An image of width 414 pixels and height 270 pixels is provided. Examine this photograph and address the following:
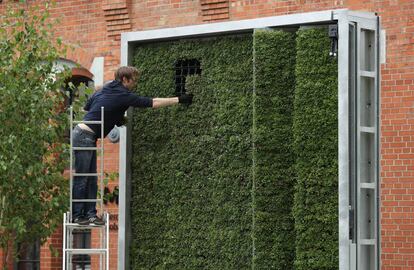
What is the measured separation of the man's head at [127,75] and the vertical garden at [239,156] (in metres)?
0.23

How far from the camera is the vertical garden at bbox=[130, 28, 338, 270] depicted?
1059 cm

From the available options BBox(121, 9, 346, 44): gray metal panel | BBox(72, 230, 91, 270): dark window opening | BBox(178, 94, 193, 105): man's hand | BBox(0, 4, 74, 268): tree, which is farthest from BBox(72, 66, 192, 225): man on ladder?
BBox(72, 230, 91, 270): dark window opening

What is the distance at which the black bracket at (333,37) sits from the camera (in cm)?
1034

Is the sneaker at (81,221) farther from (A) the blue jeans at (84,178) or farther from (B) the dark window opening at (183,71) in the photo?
(B) the dark window opening at (183,71)

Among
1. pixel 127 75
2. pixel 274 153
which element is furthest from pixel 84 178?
pixel 274 153

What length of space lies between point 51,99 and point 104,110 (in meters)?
4.20

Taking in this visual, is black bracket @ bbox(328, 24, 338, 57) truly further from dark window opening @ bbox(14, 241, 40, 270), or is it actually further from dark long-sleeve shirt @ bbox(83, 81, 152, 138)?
dark window opening @ bbox(14, 241, 40, 270)

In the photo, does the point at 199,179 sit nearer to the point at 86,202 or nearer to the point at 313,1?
the point at 86,202

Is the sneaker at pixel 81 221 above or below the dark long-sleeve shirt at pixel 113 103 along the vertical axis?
below

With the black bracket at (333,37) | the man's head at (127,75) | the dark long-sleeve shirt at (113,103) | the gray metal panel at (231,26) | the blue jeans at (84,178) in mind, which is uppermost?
the gray metal panel at (231,26)

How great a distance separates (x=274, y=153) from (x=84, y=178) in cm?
223

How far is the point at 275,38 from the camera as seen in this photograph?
1091 centimetres

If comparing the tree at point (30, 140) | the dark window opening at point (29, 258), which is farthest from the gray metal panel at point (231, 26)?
the dark window opening at point (29, 258)

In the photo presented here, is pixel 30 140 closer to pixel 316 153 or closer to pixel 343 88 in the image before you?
pixel 316 153
